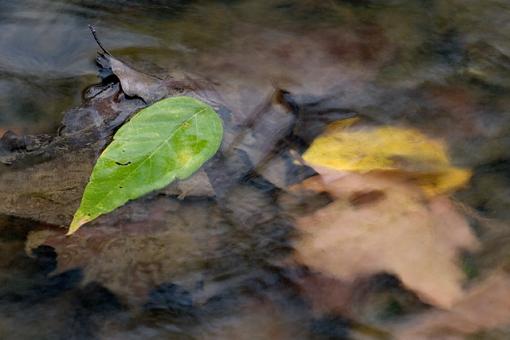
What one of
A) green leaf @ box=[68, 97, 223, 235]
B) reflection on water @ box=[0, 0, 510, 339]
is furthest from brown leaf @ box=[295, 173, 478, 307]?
green leaf @ box=[68, 97, 223, 235]

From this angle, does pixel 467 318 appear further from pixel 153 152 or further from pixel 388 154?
pixel 153 152

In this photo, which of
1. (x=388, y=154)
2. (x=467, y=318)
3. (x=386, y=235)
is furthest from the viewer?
(x=388, y=154)

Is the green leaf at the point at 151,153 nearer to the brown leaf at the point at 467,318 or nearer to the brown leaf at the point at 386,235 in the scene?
the brown leaf at the point at 386,235

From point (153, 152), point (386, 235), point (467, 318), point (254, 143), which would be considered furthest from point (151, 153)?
point (467, 318)

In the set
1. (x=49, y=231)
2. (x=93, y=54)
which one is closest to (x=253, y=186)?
(x=49, y=231)

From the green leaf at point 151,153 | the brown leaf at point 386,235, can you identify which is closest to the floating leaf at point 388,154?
the brown leaf at point 386,235

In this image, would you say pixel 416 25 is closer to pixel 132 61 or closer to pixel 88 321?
pixel 132 61
